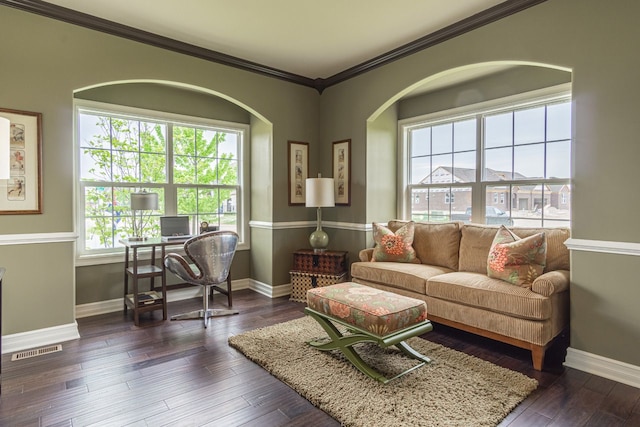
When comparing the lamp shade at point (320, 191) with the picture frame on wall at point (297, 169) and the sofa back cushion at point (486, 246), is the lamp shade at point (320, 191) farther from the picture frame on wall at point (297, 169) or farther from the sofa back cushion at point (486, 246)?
the sofa back cushion at point (486, 246)

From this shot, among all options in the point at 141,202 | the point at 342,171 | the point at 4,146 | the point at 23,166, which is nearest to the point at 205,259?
the point at 141,202

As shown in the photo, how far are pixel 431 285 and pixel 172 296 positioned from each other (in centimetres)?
298

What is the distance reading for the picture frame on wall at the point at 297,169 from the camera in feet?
15.3

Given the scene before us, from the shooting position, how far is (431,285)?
317cm

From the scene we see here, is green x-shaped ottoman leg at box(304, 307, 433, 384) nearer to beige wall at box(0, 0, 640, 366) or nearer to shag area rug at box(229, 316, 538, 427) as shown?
shag area rug at box(229, 316, 538, 427)

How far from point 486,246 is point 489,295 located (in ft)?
2.53

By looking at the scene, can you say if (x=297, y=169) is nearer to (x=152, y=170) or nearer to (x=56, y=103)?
(x=152, y=170)

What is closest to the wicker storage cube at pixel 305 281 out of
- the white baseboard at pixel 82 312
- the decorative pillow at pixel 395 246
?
the white baseboard at pixel 82 312

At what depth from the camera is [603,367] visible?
8.14ft

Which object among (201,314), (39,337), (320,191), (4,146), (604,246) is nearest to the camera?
(4,146)

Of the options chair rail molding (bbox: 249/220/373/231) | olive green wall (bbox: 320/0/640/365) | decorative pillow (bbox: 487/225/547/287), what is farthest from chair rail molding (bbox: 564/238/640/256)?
chair rail molding (bbox: 249/220/373/231)

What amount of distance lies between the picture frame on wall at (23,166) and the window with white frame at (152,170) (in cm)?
82

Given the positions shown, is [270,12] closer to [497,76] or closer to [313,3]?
[313,3]

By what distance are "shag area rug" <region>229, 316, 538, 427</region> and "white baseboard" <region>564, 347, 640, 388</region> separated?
50cm
